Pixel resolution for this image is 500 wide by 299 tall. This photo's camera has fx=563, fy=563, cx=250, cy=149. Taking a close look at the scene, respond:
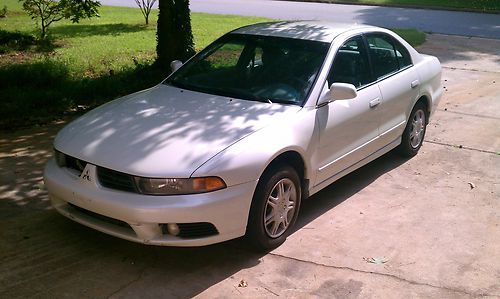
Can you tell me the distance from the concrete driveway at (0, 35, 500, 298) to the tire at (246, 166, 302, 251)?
0.41ft

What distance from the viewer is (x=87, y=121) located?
4566mm

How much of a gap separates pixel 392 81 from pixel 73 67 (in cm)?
615

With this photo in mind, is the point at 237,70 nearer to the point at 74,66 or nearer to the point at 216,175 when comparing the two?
the point at 216,175

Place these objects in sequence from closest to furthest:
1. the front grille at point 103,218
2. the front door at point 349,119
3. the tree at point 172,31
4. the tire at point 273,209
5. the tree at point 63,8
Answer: the front grille at point 103,218
the tire at point 273,209
the front door at point 349,119
the tree at point 172,31
the tree at point 63,8

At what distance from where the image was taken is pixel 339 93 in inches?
182

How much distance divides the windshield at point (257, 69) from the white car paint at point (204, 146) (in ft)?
0.35

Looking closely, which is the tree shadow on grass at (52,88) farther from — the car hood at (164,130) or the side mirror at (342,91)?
the side mirror at (342,91)

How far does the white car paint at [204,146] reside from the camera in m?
3.77

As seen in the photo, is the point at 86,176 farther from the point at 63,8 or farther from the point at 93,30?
the point at 93,30

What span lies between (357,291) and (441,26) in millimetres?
15957

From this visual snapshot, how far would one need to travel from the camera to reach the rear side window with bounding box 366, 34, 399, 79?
18.4 feet

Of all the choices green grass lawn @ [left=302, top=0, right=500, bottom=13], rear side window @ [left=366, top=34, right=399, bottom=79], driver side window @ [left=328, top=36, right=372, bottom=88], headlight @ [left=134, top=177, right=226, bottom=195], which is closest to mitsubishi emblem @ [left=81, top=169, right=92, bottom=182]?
headlight @ [left=134, top=177, right=226, bottom=195]

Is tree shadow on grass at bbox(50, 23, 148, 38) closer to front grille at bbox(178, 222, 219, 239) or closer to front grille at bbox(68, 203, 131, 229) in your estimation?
front grille at bbox(68, 203, 131, 229)

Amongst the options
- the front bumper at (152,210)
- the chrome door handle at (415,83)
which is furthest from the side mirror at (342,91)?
the chrome door handle at (415,83)
